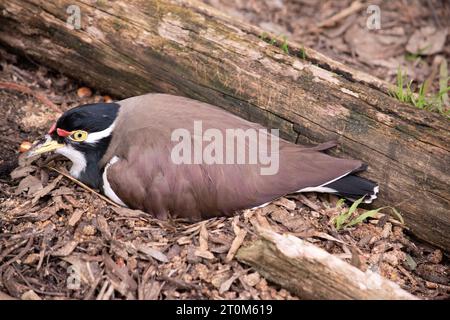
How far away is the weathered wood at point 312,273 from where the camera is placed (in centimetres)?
355

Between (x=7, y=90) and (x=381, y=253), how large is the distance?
3748 millimetres

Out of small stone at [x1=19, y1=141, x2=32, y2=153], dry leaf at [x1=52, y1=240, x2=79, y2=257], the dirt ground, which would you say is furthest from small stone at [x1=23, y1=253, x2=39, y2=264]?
small stone at [x1=19, y1=141, x2=32, y2=153]

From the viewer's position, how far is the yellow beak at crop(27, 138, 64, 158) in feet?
15.1

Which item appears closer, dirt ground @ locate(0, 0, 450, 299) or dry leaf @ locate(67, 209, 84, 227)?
dirt ground @ locate(0, 0, 450, 299)

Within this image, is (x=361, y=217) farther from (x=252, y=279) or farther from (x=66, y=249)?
(x=66, y=249)

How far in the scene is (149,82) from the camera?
5203mm

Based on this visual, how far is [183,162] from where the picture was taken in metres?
4.25

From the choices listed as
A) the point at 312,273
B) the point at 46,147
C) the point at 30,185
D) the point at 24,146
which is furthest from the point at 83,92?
the point at 312,273

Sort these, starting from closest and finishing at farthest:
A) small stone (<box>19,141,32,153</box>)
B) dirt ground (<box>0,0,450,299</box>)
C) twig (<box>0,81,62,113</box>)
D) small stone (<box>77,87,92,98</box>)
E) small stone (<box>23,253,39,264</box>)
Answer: dirt ground (<box>0,0,450,299</box>), small stone (<box>23,253,39,264</box>), small stone (<box>19,141,32,153</box>), twig (<box>0,81,62,113</box>), small stone (<box>77,87,92,98</box>)

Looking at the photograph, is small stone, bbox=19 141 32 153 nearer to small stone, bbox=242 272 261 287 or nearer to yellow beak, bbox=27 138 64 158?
yellow beak, bbox=27 138 64 158

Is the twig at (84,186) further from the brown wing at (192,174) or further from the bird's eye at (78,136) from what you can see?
the bird's eye at (78,136)

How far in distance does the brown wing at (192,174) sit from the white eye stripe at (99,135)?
14 cm

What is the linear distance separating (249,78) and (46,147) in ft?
5.75
